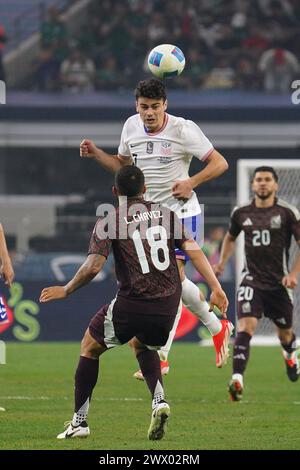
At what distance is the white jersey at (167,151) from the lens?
10.5 m

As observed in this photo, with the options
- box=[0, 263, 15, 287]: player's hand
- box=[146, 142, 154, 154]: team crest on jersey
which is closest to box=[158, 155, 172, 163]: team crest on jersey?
box=[146, 142, 154, 154]: team crest on jersey

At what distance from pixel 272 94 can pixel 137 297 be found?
2136cm

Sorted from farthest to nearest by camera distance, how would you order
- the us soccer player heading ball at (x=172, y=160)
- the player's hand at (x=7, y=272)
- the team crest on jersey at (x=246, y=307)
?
the team crest on jersey at (x=246, y=307) → the player's hand at (x=7, y=272) → the us soccer player heading ball at (x=172, y=160)

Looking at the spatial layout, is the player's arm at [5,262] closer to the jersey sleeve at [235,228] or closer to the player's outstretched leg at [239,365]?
the player's outstretched leg at [239,365]

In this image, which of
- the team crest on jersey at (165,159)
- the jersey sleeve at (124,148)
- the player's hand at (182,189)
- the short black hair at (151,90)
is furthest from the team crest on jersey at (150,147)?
the player's hand at (182,189)

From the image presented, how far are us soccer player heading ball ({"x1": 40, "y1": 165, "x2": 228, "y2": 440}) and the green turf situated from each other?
1.34 ft

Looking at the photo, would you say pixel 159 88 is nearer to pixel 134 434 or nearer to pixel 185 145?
pixel 185 145

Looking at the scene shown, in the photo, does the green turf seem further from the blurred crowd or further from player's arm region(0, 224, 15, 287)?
the blurred crowd

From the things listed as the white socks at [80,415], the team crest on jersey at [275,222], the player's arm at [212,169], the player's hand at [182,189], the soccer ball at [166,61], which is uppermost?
the soccer ball at [166,61]

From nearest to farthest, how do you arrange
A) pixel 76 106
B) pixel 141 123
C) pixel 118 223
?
pixel 118 223 < pixel 141 123 < pixel 76 106

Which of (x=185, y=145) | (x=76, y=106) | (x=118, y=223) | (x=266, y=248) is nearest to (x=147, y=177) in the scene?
(x=185, y=145)

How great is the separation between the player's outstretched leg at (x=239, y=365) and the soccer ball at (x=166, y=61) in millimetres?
3167

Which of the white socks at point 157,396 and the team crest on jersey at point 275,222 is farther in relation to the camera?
the team crest on jersey at point 275,222

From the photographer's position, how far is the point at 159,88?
9.94 metres
